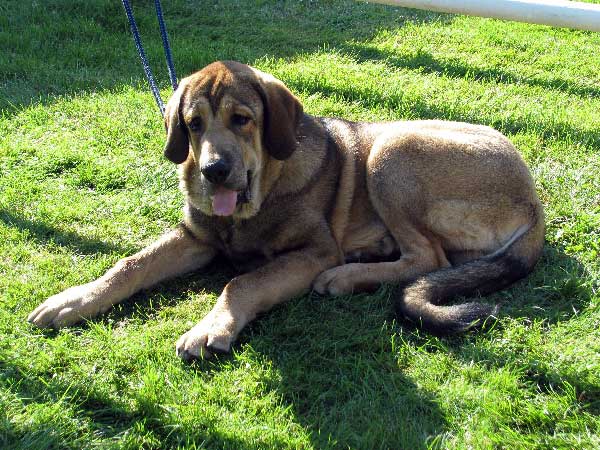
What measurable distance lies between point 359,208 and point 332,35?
4918 mm

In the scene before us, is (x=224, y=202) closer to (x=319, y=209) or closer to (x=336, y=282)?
(x=319, y=209)

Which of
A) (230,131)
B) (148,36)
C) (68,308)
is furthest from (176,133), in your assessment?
(148,36)

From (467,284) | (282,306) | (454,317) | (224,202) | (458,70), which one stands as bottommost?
(458,70)

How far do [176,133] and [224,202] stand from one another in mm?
550

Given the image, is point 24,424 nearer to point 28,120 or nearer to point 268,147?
point 268,147

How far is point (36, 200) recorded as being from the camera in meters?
5.21

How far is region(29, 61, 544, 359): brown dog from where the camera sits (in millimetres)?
3918

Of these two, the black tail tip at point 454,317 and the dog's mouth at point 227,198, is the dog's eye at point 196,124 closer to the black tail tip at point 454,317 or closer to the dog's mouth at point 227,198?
the dog's mouth at point 227,198

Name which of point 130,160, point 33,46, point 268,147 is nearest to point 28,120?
point 130,160

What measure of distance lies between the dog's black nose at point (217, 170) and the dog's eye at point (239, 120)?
336 millimetres

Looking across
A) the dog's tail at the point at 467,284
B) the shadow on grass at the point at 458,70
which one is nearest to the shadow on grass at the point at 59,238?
the dog's tail at the point at 467,284

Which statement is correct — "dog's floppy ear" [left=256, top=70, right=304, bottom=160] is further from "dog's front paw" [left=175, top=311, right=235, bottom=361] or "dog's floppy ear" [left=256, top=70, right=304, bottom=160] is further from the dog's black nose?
"dog's front paw" [left=175, top=311, right=235, bottom=361]

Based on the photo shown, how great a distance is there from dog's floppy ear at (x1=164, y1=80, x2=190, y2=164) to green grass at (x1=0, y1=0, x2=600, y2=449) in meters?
0.86

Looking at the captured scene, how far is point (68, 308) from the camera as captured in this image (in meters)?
3.83
